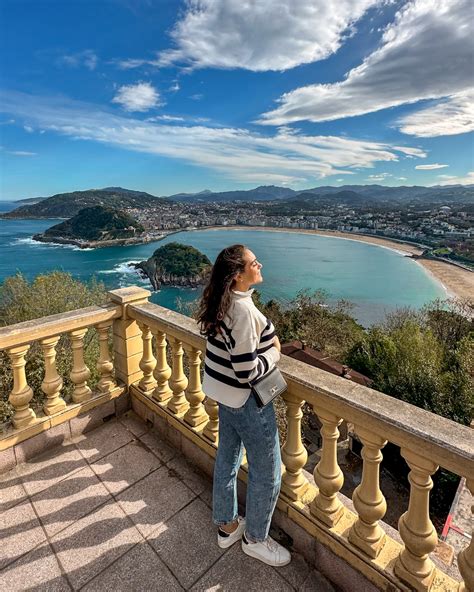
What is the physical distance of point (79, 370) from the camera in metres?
3.01

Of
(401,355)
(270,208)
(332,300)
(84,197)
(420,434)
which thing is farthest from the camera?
(270,208)

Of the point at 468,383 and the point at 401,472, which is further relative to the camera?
the point at 468,383

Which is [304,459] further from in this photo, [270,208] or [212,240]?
[270,208]

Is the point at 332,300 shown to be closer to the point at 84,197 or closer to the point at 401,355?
the point at 401,355

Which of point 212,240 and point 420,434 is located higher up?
point 420,434

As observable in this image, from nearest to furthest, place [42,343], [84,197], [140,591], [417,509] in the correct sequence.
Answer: [417,509]
[140,591]
[42,343]
[84,197]

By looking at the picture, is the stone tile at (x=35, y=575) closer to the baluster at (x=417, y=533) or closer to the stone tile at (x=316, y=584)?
the stone tile at (x=316, y=584)

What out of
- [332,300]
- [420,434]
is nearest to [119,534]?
[420,434]

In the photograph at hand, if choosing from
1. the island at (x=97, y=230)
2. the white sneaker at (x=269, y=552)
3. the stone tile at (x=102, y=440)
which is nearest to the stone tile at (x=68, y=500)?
the stone tile at (x=102, y=440)

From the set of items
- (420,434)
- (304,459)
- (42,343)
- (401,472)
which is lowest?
(401,472)

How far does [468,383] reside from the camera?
17.2m

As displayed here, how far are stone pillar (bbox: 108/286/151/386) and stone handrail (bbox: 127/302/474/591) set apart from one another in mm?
1042

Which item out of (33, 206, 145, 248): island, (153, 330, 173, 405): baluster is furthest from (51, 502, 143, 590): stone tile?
(33, 206, 145, 248): island

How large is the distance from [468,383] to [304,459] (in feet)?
63.5
